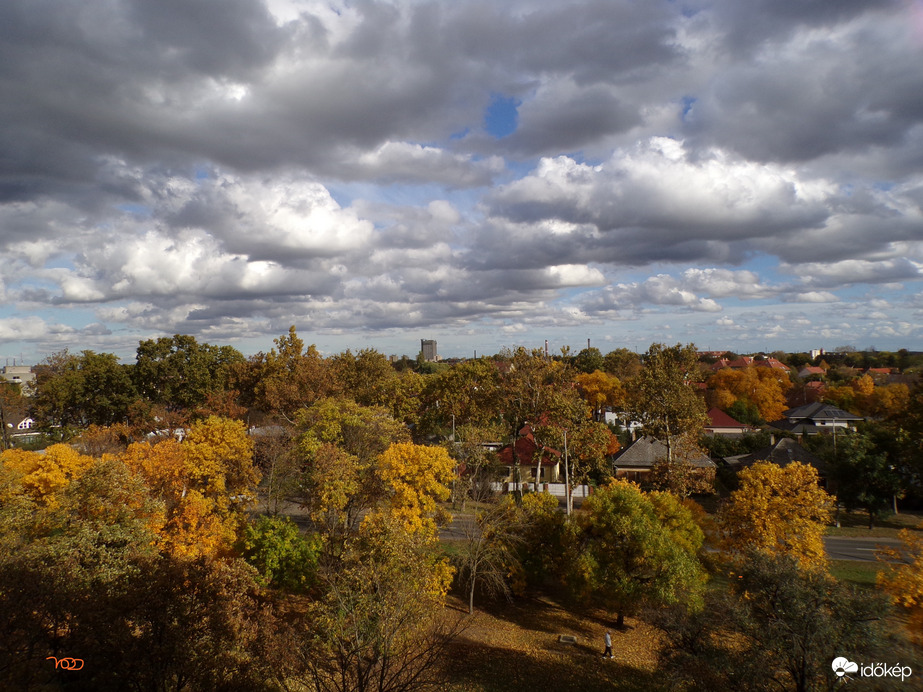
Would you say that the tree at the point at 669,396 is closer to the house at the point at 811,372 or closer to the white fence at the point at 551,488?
the white fence at the point at 551,488

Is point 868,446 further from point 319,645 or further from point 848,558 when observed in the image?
point 319,645

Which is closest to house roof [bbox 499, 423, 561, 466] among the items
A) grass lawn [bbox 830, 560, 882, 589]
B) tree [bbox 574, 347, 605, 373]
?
grass lawn [bbox 830, 560, 882, 589]

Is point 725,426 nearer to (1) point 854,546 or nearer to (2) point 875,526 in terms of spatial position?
(2) point 875,526

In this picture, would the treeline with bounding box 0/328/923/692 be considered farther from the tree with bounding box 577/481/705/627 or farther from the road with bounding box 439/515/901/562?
the road with bounding box 439/515/901/562

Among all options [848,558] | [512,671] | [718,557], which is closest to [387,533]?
[512,671]

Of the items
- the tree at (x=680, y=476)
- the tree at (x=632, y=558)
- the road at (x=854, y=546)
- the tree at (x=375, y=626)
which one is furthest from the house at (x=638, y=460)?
the tree at (x=375, y=626)
